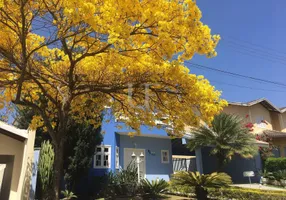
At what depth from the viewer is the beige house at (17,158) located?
974 centimetres

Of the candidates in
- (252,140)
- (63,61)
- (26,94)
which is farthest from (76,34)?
(252,140)

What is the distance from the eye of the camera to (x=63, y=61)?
26.1 ft

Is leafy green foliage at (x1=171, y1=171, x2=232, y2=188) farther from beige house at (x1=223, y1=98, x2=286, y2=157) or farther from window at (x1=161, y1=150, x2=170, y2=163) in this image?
beige house at (x1=223, y1=98, x2=286, y2=157)

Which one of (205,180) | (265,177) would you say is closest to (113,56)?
(205,180)

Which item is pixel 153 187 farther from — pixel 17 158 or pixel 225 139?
pixel 17 158

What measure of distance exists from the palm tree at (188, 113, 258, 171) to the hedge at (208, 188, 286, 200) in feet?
9.77

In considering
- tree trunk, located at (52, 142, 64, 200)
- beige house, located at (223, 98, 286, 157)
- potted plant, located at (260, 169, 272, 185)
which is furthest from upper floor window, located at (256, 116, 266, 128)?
tree trunk, located at (52, 142, 64, 200)

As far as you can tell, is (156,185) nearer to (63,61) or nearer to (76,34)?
(63,61)

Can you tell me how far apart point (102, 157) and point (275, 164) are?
1392 centimetres

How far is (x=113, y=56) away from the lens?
Result: 219 inches

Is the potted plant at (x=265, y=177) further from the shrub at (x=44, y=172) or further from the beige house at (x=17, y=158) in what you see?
the beige house at (x=17, y=158)

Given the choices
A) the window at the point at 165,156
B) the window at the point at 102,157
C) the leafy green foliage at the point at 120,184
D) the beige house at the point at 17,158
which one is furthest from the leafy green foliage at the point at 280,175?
the beige house at the point at 17,158

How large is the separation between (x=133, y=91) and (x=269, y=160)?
17307mm

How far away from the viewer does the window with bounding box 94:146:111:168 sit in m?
14.0
